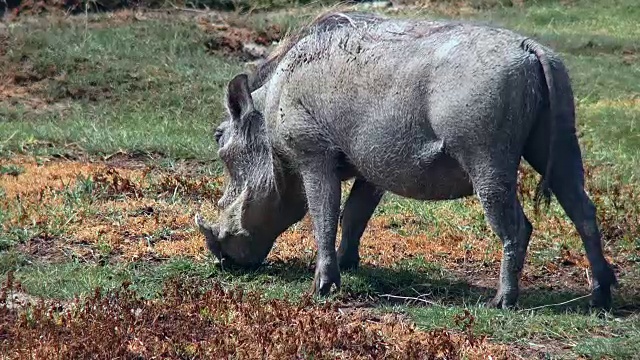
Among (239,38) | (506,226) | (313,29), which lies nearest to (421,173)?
(506,226)

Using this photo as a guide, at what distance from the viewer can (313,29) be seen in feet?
23.7

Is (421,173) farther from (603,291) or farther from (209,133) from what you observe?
(209,133)

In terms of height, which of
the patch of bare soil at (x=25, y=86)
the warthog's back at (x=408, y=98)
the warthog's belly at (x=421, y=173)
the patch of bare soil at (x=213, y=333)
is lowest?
the patch of bare soil at (x=25, y=86)

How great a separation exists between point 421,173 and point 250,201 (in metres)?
1.40

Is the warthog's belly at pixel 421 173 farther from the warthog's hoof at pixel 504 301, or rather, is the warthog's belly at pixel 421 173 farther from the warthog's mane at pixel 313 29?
the warthog's mane at pixel 313 29

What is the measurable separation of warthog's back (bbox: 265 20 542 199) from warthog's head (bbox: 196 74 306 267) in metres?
0.29

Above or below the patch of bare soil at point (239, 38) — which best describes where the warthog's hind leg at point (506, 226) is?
above

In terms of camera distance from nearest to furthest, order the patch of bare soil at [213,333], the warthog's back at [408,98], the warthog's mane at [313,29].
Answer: the patch of bare soil at [213,333]
the warthog's back at [408,98]
the warthog's mane at [313,29]

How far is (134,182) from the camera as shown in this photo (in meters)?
9.77

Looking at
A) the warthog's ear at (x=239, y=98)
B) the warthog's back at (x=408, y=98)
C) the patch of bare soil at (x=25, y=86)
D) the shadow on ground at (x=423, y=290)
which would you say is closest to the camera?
the warthog's back at (x=408, y=98)

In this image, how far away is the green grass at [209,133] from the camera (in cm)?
629

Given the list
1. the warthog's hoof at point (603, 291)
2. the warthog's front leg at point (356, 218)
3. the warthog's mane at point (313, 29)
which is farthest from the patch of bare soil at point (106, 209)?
the warthog's hoof at point (603, 291)

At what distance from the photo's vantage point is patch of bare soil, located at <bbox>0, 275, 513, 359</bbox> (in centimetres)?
532

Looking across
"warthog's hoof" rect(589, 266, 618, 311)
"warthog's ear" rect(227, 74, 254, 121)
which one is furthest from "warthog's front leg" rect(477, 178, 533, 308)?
"warthog's ear" rect(227, 74, 254, 121)
